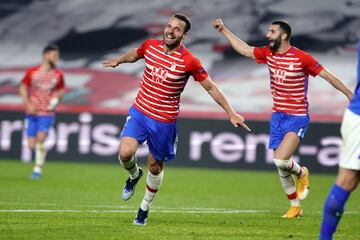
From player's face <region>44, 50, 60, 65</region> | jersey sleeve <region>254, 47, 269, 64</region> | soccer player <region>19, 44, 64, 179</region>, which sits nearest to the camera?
jersey sleeve <region>254, 47, 269, 64</region>

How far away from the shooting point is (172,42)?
37.4 feet

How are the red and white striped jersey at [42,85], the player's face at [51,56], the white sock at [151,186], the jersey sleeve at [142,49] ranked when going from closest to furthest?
the white sock at [151,186], the jersey sleeve at [142,49], the player's face at [51,56], the red and white striped jersey at [42,85]

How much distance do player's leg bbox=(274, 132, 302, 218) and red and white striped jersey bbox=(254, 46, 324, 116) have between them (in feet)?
1.28

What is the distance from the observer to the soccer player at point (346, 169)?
8.45m

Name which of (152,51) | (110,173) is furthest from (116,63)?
(110,173)

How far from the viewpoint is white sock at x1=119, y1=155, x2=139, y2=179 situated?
11.4m

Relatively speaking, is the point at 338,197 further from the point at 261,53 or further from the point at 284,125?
the point at 261,53

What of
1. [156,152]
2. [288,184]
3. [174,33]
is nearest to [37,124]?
[288,184]

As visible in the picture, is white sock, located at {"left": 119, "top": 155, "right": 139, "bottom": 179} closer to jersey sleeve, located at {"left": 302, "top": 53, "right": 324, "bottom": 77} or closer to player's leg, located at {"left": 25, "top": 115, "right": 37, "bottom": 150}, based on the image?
jersey sleeve, located at {"left": 302, "top": 53, "right": 324, "bottom": 77}

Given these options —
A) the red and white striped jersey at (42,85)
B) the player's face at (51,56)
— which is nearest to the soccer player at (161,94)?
the player's face at (51,56)

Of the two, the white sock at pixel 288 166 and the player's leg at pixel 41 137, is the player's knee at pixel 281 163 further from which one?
the player's leg at pixel 41 137

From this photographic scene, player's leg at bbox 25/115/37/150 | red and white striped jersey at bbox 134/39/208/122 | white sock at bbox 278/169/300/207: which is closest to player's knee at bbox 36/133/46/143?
player's leg at bbox 25/115/37/150

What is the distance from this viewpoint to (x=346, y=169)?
28.2 feet

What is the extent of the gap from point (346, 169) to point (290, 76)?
474 cm
